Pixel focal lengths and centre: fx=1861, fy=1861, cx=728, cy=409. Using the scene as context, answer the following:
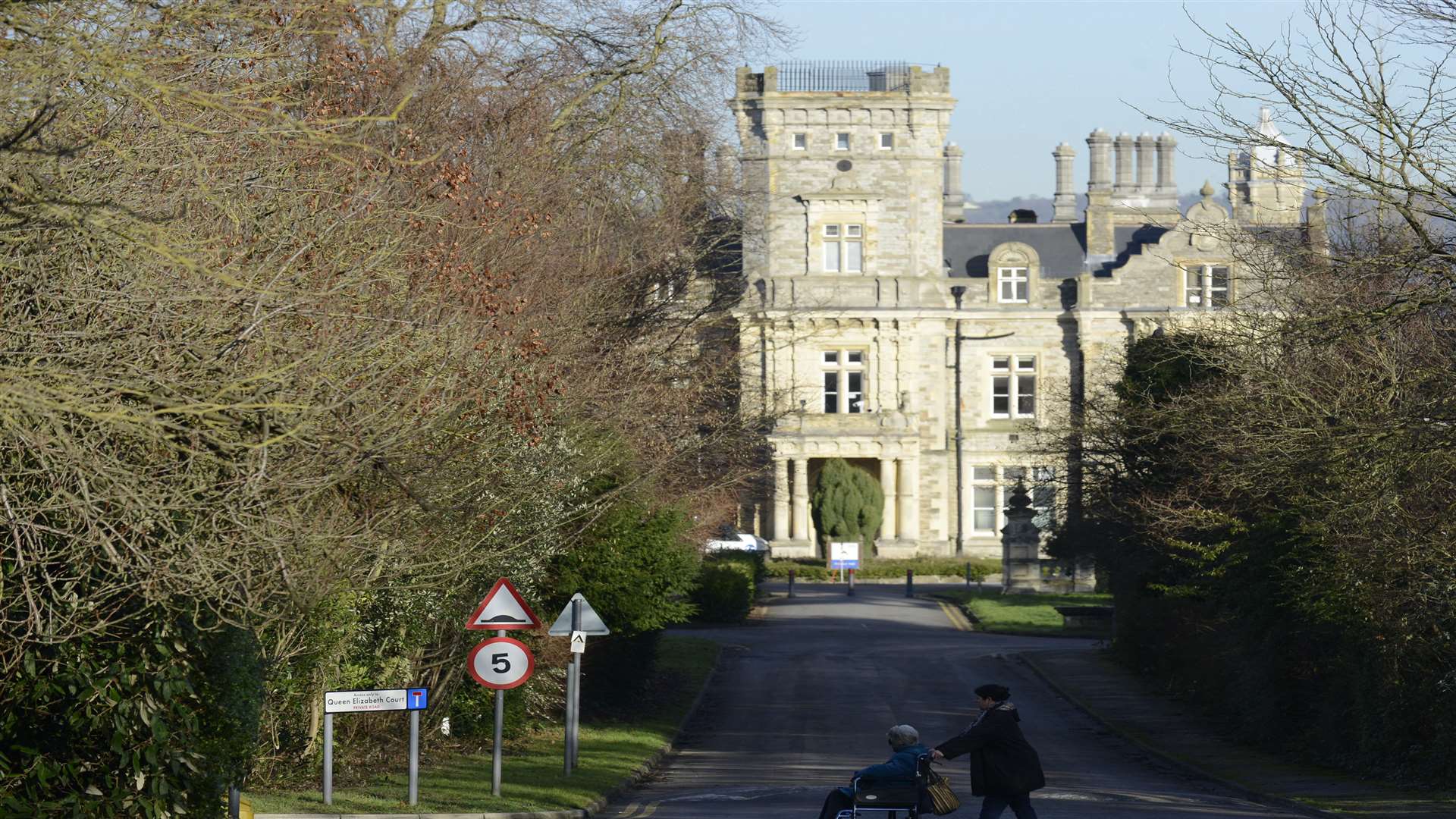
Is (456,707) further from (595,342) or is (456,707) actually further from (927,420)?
(927,420)

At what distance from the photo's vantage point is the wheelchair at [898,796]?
476 inches

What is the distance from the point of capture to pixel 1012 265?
64.6 m

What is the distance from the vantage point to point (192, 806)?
11.0 m

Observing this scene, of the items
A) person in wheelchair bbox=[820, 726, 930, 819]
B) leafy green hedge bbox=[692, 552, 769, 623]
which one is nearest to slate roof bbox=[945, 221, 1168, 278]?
leafy green hedge bbox=[692, 552, 769, 623]

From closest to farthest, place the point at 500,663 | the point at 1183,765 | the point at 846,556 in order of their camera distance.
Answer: the point at 500,663 → the point at 1183,765 → the point at 846,556

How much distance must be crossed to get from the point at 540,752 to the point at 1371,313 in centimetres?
1140

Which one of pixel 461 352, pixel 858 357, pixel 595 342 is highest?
pixel 858 357

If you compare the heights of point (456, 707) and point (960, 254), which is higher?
point (960, 254)

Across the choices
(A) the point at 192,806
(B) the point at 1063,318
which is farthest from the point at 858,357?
(A) the point at 192,806

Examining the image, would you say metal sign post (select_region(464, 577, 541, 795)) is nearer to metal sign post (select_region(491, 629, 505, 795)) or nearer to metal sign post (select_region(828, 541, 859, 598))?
metal sign post (select_region(491, 629, 505, 795))

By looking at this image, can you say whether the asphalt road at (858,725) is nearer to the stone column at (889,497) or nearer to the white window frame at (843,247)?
the stone column at (889,497)

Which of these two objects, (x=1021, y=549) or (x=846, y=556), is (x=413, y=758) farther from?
(x=1021, y=549)

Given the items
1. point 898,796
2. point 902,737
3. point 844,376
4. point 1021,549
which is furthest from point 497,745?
point 844,376

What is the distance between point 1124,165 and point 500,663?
63176 millimetres
